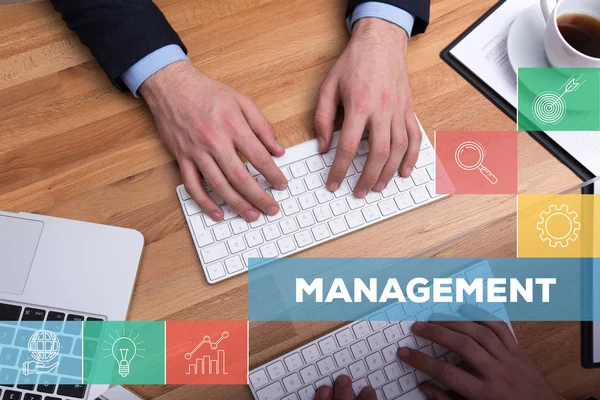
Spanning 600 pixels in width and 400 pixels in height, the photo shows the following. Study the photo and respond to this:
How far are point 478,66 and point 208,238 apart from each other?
0.51 meters

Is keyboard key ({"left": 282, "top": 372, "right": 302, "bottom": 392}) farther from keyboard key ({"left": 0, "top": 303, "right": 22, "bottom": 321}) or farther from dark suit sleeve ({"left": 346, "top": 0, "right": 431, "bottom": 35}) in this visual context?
dark suit sleeve ({"left": 346, "top": 0, "right": 431, "bottom": 35})

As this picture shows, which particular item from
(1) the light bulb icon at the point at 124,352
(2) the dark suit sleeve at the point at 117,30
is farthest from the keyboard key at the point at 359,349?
(2) the dark suit sleeve at the point at 117,30

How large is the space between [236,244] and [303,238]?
0.10 m

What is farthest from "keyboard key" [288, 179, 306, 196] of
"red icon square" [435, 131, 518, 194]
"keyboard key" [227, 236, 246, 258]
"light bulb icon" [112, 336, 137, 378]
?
"light bulb icon" [112, 336, 137, 378]

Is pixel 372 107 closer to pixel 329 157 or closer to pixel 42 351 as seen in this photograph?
pixel 329 157

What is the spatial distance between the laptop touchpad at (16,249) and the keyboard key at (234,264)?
0.28 metres

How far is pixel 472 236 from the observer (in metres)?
0.75

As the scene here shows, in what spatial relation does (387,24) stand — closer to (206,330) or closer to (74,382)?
(206,330)

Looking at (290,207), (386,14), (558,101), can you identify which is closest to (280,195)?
(290,207)

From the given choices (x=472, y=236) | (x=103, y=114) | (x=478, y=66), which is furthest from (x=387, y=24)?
(x=103, y=114)

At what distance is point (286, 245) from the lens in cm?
72

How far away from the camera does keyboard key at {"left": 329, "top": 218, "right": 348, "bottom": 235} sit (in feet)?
2.40

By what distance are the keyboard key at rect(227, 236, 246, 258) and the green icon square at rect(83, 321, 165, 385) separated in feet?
0.47

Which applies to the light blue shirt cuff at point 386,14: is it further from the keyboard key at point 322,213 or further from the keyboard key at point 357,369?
the keyboard key at point 357,369
